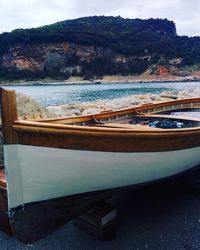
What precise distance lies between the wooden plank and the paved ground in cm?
173

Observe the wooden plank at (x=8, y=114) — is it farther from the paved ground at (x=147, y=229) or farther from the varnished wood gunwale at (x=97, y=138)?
the paved ground at (x=147, y=229)

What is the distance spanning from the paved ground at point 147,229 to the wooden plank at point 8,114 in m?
1.73

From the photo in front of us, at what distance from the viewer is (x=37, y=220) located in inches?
125

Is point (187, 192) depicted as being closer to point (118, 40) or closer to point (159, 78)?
point (159, 78)

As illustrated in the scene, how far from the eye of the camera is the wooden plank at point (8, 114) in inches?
106

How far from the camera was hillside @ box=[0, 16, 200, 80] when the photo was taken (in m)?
114

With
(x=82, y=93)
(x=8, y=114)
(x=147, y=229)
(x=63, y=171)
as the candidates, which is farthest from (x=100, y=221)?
(x=82, y=93)

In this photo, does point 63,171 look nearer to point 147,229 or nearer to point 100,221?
point 100,221

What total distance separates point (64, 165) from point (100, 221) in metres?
1.08

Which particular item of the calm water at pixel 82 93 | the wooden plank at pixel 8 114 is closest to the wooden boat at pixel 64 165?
the wooden plank at pixel 8 114

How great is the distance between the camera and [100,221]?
3496 millimetres

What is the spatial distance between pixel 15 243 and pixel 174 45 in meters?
139

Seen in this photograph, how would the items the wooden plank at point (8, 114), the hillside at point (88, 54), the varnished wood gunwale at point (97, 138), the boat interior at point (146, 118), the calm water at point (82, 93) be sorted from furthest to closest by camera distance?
the hillside at point (88, 54) → the calm water at point (82, 93) → the boat interior at point (146, 118) → the varnished wood gunwale at point (97, 138) → the wooden plank at point (8, 114)

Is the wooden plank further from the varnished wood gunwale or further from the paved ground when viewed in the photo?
the paved ground
